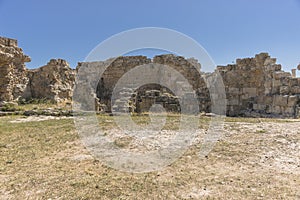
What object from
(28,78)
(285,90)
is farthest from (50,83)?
(285,90)

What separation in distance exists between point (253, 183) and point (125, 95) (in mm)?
9800

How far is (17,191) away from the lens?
2.98 m

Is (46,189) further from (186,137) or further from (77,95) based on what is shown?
(77,95)

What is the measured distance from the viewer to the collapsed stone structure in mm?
12625

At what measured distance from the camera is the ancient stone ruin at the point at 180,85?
11695mm

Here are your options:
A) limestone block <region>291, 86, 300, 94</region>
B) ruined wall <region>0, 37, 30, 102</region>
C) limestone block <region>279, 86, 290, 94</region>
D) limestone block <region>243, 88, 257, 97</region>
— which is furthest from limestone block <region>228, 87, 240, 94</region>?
ruined wall <region>0, 37, 30, 102</region>

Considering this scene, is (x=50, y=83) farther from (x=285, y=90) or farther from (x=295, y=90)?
(x=295, y=90)

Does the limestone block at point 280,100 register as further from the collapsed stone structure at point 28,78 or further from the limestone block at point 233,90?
the collapsed stone structure at point 28,78

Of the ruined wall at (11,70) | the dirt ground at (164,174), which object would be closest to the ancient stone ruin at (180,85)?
the ruined wall at (11,70)

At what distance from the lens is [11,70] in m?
13.2

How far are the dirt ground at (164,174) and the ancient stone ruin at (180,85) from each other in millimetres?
6489

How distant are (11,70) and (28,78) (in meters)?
1.54

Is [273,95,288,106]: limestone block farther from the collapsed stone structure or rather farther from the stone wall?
the collapsed stone structure

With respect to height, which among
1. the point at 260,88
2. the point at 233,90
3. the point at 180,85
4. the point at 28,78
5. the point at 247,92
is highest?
the point at 28,78
